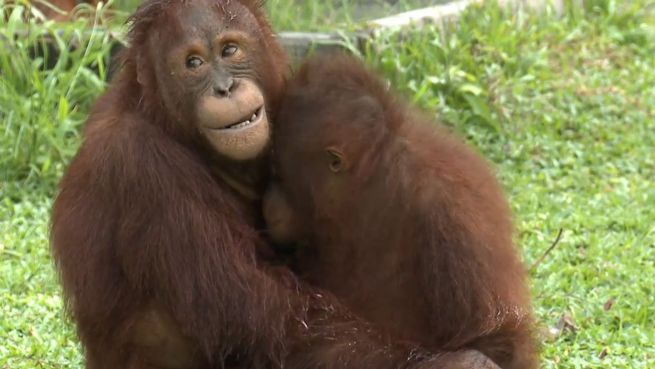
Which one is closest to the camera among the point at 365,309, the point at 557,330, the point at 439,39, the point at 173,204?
the point at 173,204

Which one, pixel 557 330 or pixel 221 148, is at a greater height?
pixel 221 148

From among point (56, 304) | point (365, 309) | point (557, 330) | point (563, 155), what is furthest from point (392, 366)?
point (563, 155)

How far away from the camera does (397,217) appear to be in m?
3.20

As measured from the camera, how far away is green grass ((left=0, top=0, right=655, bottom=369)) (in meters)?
4.41

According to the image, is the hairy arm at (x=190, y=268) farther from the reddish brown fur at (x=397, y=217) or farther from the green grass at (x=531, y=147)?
the green grass at (x=531, y=147)

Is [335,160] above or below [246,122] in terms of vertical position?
below

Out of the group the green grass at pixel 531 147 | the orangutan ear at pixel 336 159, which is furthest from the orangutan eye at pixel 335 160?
the green grass at pixel 531 147

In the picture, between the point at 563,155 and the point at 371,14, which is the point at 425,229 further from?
the point at 371,14

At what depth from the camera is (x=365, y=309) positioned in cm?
332

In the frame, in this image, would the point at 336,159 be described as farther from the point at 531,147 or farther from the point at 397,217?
the point at 531,147

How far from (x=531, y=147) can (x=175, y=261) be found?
3.32 metres

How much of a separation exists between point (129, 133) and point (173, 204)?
210 millimetres

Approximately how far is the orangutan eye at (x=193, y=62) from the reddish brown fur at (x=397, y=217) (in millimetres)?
252

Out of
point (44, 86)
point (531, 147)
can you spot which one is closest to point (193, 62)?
point (44, 86)
